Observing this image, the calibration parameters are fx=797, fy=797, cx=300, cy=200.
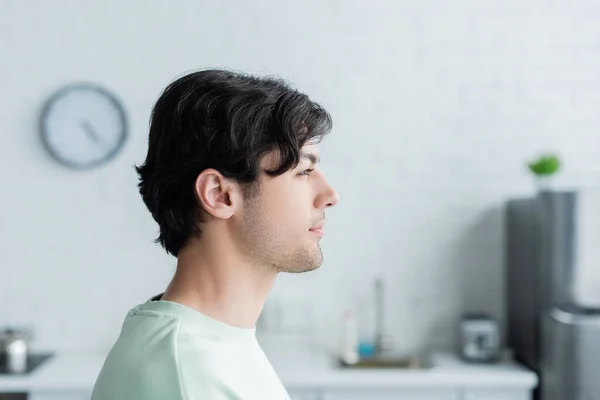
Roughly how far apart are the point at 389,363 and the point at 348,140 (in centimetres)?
92

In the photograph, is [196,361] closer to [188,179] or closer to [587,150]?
[188,179]

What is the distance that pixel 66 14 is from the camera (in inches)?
128

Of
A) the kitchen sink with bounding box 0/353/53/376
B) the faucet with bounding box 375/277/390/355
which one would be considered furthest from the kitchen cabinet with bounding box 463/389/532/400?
the kitchen sink with bounding box 0/353/53/376

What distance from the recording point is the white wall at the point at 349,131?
3.26 m

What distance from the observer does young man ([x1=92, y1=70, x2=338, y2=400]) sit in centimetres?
125

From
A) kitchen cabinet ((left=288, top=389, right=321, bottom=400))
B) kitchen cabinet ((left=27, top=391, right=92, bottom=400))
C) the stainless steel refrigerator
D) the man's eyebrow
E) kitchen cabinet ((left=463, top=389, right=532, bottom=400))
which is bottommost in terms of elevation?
kitchen cabinet ((left=463, top=389, right=532, bottom=400))

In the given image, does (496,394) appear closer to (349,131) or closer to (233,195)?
(349,131)

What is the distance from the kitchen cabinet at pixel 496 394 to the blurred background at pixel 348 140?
47cm

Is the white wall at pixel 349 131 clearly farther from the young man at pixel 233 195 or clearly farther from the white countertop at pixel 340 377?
the young man at pixel 233 195

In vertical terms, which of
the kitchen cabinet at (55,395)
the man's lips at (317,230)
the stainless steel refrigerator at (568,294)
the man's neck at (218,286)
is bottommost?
the kitchen cabinet at (55,395)

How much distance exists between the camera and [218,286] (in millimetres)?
1259

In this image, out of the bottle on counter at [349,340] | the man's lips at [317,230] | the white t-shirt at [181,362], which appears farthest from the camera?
the bottle on counter at [349,340]

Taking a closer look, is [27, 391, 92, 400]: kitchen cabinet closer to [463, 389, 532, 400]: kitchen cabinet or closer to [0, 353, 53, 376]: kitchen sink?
[0, 353, 53, 376]: kitchen sink

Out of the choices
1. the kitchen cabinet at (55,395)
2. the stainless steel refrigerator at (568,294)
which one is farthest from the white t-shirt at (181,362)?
the stainless steel refrigerator at (568,294)
